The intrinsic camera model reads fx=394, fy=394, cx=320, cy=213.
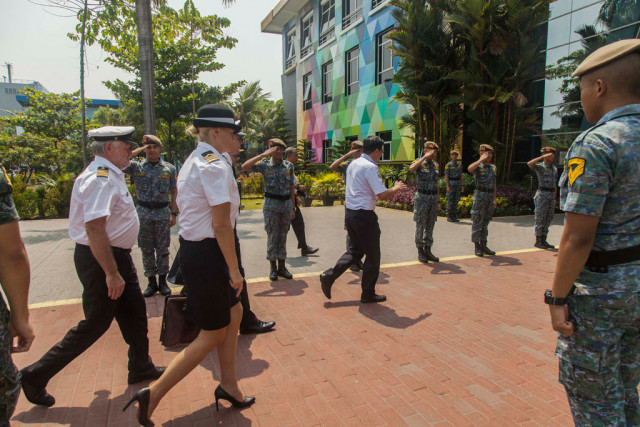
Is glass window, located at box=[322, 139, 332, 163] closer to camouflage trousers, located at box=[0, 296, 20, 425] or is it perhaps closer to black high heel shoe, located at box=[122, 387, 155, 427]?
black high heel shoe, located at box=[122, 387, 155, 427]

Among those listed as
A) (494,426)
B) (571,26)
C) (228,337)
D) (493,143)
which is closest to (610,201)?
(494,426)

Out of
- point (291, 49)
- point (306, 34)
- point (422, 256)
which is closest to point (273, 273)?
point (422, 256)

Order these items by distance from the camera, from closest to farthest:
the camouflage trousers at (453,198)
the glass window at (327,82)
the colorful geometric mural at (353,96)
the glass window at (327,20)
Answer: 1. the camouflage trousers at (453,198)
2. the colorful geometric mural at (353,96)
3. the glass window at (327,20)
4. the glass window at (327,82)

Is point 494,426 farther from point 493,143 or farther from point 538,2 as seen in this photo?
point 538,2

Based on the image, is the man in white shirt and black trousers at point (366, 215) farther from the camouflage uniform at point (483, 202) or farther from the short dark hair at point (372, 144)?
the camouflage uniform at point (483, 202)

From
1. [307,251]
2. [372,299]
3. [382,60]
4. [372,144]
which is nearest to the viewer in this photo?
[372,144]

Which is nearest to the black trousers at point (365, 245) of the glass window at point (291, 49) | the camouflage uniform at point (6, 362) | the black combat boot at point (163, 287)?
the black combat boot at point (163, 287)

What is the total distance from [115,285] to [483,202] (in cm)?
635

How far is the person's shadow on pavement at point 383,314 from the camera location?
421cm

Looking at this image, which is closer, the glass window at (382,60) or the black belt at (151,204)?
the black belt at (151,204)

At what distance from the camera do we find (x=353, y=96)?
21.7m

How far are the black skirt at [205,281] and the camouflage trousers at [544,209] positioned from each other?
284 inches

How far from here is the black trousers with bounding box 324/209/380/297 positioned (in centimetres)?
471

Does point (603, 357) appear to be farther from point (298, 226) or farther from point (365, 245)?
point (298, 226)
